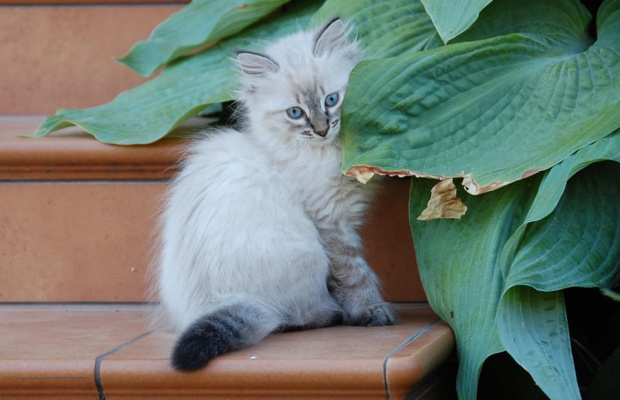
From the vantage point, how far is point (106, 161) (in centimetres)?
217

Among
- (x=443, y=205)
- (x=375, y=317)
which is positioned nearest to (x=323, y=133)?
(x=443, y=205)

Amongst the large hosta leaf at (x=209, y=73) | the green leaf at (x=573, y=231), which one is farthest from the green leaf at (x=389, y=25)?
the green leaf at (x=573, y=231)

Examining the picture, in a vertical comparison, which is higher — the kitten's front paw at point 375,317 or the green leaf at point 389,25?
the green leaf at point 389,25

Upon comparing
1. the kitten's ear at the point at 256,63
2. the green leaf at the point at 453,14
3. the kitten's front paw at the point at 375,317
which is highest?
the green leaf at the point at 453,14

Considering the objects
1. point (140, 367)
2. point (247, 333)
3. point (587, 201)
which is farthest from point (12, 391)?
point (587, 201)

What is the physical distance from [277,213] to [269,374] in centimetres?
42

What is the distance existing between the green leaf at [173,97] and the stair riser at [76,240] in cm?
14

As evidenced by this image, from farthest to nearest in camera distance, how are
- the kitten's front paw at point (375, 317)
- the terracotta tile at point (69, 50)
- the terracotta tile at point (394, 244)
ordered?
the terracotta tile at point (69, 50) → the terracotta tile at point (394, 244) → the kitten's front paw at point (375, 317)

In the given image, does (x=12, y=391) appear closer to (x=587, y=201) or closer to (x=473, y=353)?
(x=473, y=353)

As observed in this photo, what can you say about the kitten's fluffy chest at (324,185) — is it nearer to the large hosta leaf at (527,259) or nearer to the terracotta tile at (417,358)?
the large hosta leaf at (527,259)

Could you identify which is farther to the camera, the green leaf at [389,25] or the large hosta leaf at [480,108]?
the green leaf at [389,25]

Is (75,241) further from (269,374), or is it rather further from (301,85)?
(269,374)

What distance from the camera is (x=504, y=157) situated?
5.65 feet

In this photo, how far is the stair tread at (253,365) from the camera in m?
1.57
